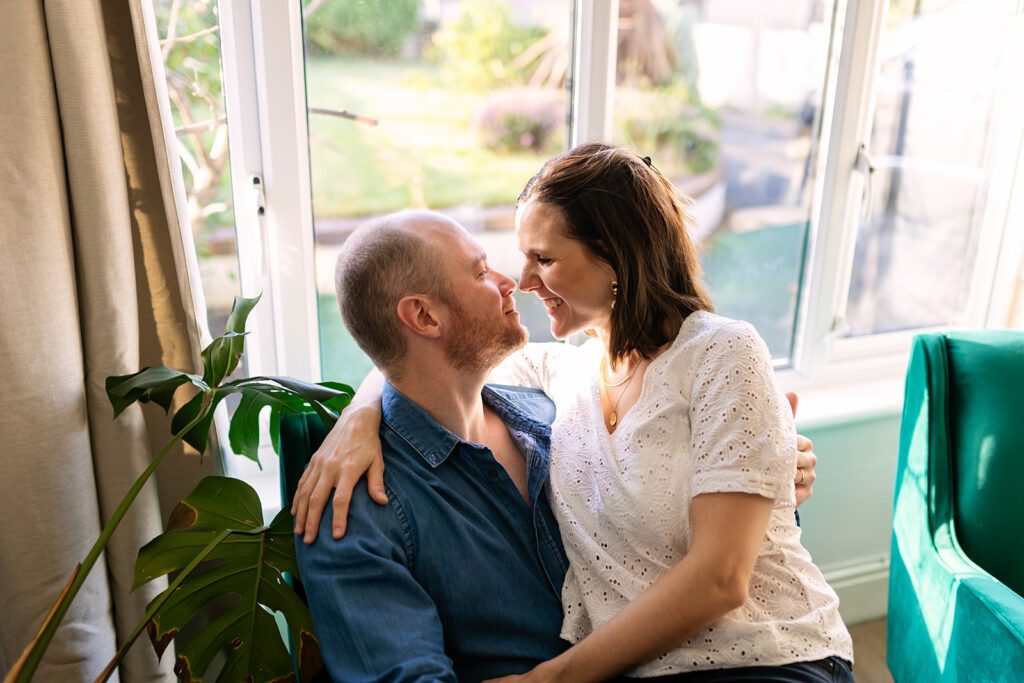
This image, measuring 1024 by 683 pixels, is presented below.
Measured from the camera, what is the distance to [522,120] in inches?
81.4

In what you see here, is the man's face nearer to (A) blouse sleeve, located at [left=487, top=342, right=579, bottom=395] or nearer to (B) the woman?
(B) the woman

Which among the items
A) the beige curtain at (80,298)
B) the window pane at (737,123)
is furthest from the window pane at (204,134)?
the window pane at (737,123)

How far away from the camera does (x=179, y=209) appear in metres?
1.45

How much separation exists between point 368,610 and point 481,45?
1319mm

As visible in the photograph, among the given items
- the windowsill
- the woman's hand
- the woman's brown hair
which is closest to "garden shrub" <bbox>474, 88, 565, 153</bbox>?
the woman's brown hair

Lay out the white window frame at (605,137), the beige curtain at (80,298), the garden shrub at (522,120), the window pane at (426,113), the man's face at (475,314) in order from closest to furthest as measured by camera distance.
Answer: the beige curtain at (80,298), the man's face at (475,314), the white window frame at (605,137), the window pane at (426,113), the garden shrub at (522,120)

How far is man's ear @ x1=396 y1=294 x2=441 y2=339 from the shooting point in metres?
1.37

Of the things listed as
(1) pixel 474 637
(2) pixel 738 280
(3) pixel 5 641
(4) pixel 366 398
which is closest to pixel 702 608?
(1) pixel 474 637

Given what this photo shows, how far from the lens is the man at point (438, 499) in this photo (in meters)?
1.20

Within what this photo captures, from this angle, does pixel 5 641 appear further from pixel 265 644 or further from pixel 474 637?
pixel 474 637

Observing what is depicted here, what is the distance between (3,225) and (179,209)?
0.87 ft

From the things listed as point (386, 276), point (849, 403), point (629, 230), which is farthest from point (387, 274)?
point (849, 403)

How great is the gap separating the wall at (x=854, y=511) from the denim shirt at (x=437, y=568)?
3.83 feet

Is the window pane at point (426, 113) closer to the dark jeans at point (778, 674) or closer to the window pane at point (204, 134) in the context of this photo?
the window pane at point (204, 134)
